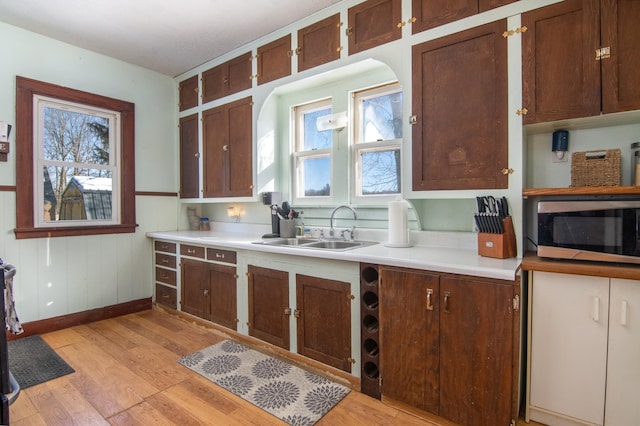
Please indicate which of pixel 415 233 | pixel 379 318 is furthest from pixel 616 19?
pixel 379 318

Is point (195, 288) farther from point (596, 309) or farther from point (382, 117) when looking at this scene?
point (596, 309)

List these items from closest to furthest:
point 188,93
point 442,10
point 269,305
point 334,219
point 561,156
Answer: point 561,156, point 442,10, point 269,305, point 334,219, point 188,93

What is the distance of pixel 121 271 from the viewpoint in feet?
11.8

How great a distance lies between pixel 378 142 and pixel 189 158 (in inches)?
93.7

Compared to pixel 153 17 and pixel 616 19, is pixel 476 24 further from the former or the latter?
pixel 153 17

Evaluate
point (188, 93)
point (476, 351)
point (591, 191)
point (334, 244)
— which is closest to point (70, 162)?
point (188, 93)

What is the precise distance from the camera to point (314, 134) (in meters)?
3.23

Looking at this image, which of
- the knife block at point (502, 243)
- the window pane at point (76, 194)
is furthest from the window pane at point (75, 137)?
the knife block at point (502, 243)

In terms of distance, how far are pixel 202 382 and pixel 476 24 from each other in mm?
2866

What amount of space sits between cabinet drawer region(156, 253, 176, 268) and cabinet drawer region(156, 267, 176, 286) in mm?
64

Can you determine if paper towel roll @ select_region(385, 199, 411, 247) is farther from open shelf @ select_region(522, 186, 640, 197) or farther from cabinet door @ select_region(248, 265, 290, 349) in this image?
cabinet door @ select_region(248, 265, 290, 349)

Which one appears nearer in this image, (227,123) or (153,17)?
(153,17)

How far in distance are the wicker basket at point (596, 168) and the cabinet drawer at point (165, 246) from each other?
3483 millimetres

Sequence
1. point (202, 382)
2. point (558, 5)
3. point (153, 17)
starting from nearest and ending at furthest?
point (558, 5) < point (202, 382) < point (153, 17)
